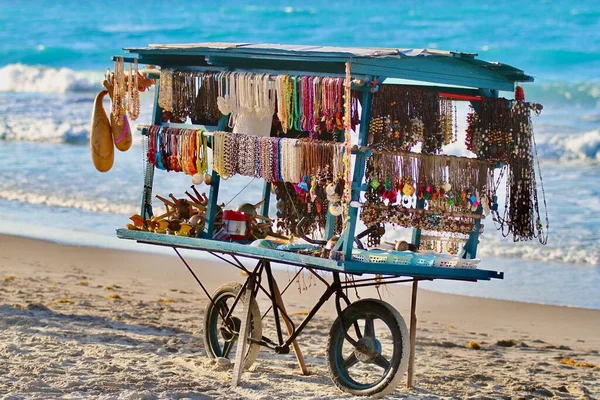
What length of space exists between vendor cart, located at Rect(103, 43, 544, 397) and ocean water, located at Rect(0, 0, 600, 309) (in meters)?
3.98

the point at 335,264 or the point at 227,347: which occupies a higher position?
the point at 335,264

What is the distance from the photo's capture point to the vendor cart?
5.56 meters

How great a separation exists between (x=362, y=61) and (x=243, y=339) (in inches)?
67.6

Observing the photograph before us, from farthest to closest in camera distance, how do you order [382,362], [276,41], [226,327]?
1. [276,41]
2. [226,327]
3. [382,362]

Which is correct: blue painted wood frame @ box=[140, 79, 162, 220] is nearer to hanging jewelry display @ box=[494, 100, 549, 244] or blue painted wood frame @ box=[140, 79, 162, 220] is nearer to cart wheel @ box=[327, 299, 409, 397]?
cart wheel @ box=[327, 299, 409, 397]

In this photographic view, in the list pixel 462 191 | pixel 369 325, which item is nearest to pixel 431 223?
pixel 462 191

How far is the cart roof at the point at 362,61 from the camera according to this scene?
18.0ft

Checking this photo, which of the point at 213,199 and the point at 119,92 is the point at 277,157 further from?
the point at 119,92

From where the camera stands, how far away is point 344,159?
5.46m

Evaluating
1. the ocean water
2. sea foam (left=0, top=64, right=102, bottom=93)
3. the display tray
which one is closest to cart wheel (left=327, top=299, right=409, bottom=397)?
the display tray

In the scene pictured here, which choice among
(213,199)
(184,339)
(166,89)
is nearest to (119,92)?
(166,89)

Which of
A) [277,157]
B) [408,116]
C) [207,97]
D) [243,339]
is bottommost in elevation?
[243,339]

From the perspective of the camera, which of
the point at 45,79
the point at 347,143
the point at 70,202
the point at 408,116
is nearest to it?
the point at 347,143

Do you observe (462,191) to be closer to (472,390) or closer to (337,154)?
(337,154)
